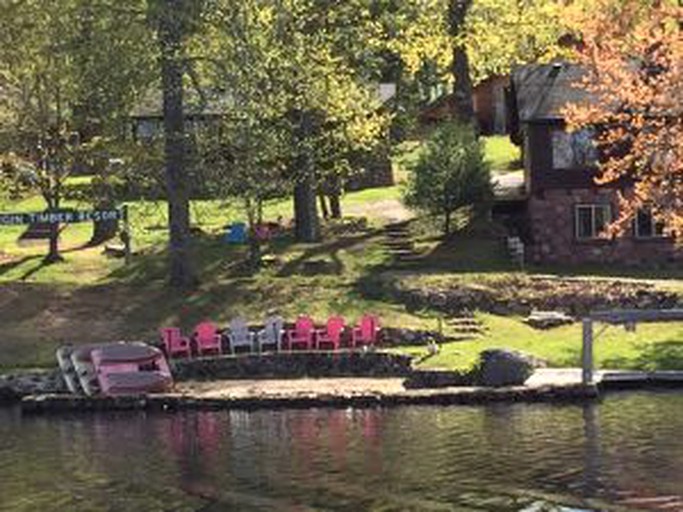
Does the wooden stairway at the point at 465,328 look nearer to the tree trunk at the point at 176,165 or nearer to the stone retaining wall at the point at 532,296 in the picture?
the stone retaining wall at the point at 532,296

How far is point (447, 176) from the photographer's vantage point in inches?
2223

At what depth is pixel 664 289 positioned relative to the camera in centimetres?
4625

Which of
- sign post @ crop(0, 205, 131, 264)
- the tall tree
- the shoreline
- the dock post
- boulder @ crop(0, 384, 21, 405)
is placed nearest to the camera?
the shoreline

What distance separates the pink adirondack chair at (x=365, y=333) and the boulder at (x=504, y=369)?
6789 mm

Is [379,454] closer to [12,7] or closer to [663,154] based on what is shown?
[663,154]

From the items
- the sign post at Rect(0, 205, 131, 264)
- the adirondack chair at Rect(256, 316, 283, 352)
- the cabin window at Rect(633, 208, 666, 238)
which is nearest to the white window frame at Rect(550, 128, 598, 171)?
the cabin window at Rect(633, 208, 666, 238)

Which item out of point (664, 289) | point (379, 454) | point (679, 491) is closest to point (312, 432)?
point (379, 454)

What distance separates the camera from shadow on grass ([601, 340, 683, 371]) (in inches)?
1485

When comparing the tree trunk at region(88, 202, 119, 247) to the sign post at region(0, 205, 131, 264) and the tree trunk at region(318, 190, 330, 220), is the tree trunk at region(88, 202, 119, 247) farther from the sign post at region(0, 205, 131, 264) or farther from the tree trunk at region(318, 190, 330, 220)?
the tree trunk at region(318, 190, 330, 220)

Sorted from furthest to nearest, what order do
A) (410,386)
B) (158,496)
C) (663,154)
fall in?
(663,154)
(410,386)
(158,496)

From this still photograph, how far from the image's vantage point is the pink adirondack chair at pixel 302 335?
42781mm

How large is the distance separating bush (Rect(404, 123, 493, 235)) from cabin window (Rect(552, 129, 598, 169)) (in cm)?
389

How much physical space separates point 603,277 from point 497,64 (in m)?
18.0

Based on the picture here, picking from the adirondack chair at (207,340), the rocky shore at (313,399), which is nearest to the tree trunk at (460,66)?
the adirondack chair at (207,340)
